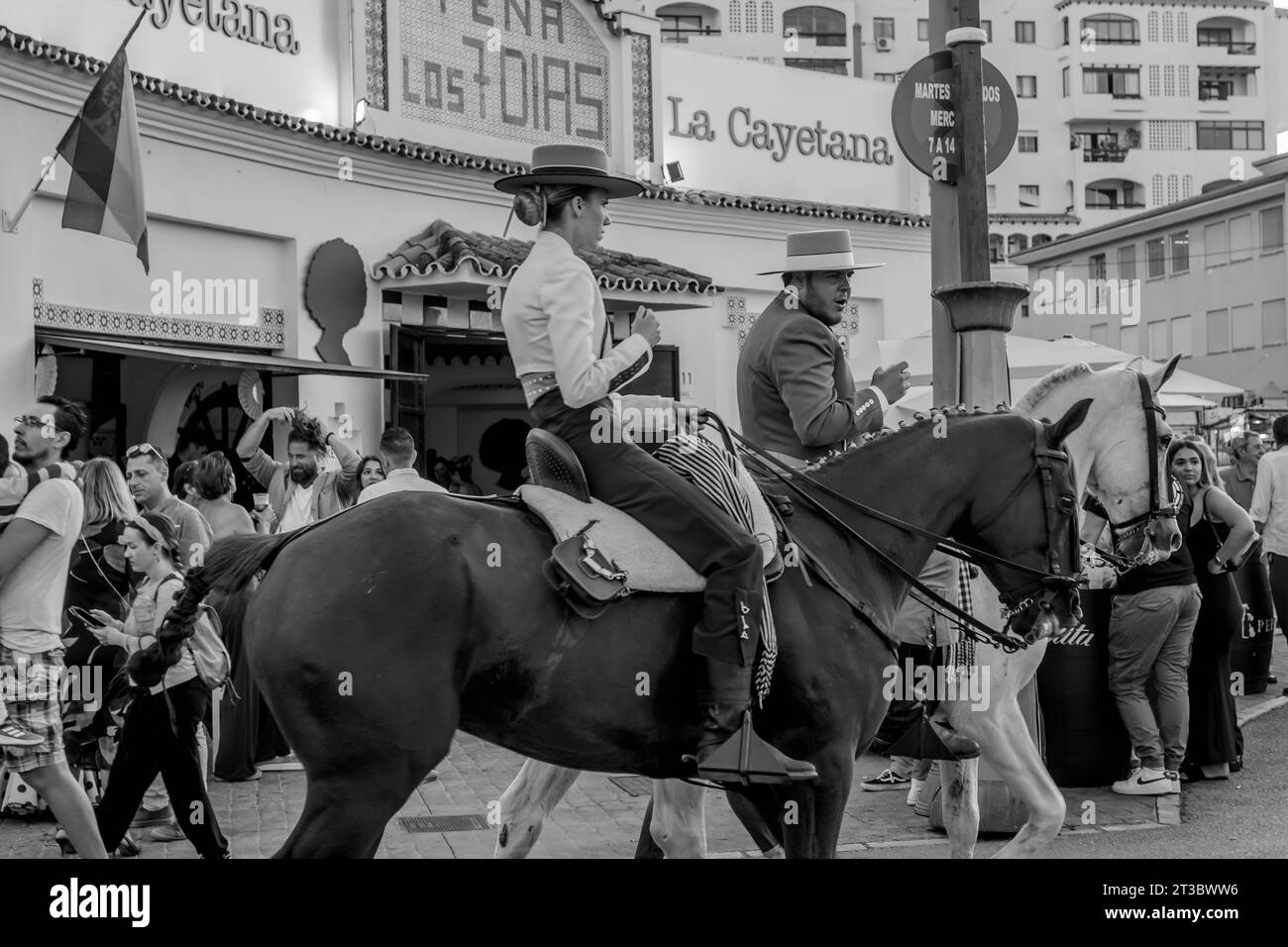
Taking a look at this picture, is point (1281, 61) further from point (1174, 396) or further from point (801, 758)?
point (801, 758)

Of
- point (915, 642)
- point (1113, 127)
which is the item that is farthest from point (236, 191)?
point (1113, 127)

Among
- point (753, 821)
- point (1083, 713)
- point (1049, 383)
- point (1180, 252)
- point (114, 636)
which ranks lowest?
point (1083, 713)

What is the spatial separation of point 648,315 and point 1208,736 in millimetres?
5774

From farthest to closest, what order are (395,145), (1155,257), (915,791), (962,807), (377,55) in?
(1155,257) < (377,55) < (395,145) < (915,791) < (962,807)

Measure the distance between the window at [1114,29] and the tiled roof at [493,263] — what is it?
180ft

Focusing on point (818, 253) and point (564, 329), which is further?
point (818, 253)

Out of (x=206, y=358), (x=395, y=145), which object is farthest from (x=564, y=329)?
(x=395, y=145)

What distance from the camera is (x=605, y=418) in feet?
16.2

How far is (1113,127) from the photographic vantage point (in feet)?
214

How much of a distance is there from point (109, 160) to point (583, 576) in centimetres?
774

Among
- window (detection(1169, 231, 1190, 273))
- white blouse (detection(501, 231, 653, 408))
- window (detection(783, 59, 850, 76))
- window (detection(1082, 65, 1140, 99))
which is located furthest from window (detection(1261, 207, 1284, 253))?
white blouse (detection(501, 231, 653, 408))

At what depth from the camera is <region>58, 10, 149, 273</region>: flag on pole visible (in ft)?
34.9

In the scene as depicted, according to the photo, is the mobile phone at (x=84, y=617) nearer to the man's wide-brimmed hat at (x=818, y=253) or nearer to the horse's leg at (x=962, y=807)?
the man's wide-brimmed hat at (x=818, y=253)

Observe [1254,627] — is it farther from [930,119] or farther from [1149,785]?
[930,119]
